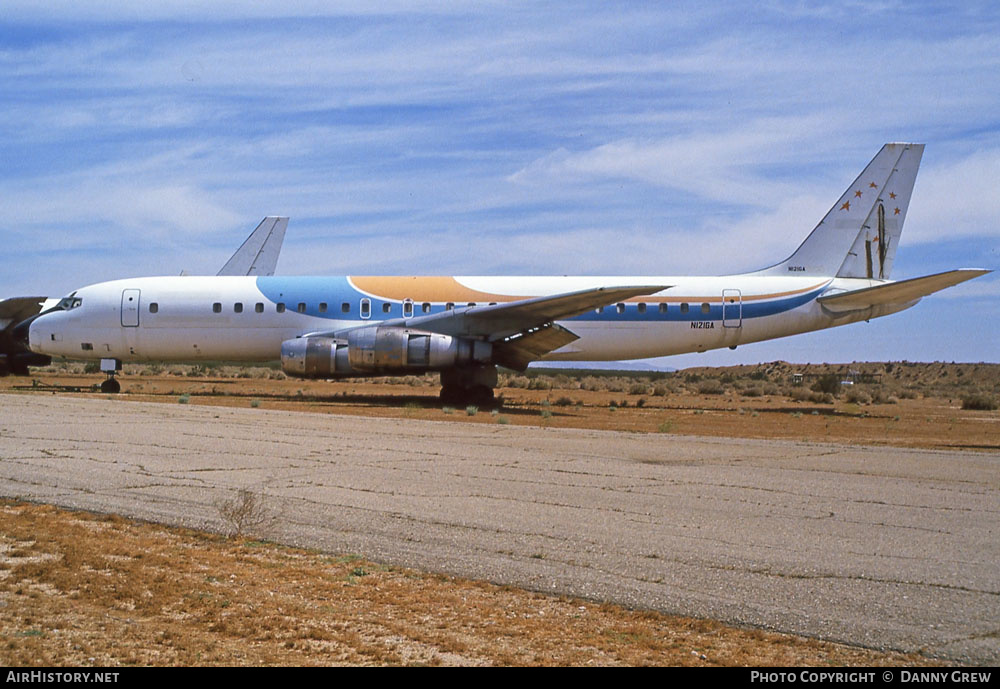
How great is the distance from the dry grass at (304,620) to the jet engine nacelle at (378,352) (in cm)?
1593

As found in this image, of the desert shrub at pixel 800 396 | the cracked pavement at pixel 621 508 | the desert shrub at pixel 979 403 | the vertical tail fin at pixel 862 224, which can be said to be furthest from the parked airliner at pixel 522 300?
the desert shrub at pixel 800 396

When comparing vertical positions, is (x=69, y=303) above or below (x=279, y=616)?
above

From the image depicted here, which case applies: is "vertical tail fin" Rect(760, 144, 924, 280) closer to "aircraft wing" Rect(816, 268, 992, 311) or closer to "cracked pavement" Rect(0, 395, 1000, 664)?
"aircraft wing" Rect(816, 268, 992, 311)

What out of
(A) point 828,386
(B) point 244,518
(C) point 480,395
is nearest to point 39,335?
(C) point 480,395

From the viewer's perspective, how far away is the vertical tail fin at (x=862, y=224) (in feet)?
86.8

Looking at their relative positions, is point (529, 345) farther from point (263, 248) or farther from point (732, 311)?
point (263, 248)

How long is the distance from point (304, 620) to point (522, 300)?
63.9 ft

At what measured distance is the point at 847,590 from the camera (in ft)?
19.1

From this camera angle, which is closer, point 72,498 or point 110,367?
point 72,498

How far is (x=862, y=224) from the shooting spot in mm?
26453

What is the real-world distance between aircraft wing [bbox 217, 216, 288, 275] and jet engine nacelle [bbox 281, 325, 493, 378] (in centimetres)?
2594
